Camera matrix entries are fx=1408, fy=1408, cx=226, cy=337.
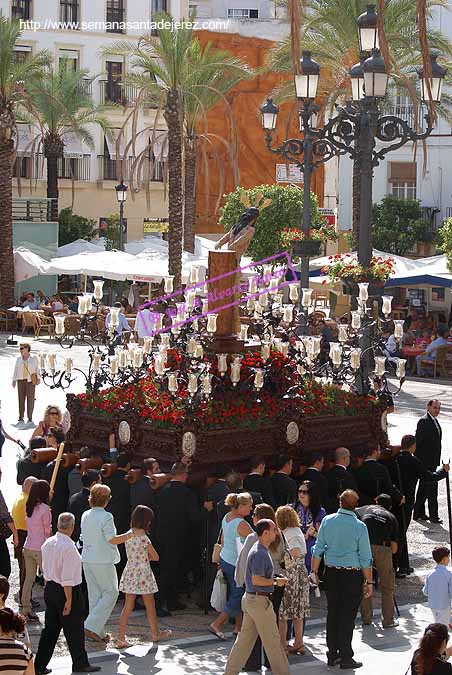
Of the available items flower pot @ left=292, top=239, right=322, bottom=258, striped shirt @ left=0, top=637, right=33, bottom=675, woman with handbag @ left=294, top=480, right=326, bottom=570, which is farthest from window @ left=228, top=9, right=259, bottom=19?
striped shirt @ left=0, top=637, right=33, bottom=675

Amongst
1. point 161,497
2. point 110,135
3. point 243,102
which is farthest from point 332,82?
point 161,497

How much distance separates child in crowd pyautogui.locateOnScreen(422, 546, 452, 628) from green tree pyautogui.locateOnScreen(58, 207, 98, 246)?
148 feet

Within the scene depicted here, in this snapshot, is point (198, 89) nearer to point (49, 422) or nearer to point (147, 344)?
point (49, 422)

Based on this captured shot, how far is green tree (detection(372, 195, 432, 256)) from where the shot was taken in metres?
45.3

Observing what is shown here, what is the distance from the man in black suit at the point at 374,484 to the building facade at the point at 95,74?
47.5 meters

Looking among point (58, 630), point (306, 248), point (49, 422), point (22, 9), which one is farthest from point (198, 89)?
point (58, 630)

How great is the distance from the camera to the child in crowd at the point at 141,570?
1118 cm

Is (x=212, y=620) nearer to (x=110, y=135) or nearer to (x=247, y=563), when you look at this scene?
(x=247, y=563)

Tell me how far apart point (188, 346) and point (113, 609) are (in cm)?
309

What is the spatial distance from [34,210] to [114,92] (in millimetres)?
10441

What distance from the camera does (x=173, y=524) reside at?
12203mm

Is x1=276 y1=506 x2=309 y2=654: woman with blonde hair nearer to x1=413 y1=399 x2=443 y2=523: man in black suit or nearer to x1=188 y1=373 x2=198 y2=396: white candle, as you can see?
x1=188 y1=373 x2=198 y2=396: white candle

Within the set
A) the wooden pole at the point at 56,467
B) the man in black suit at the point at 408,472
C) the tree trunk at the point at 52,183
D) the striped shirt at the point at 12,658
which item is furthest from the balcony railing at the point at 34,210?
the striped shirt at the point at 12,658

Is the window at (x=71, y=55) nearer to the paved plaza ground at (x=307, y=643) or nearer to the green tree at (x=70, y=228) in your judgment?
the green tree at (x=70, y=228)
